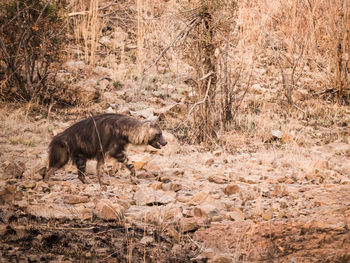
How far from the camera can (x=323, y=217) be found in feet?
11.1

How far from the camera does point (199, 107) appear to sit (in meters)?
6.03

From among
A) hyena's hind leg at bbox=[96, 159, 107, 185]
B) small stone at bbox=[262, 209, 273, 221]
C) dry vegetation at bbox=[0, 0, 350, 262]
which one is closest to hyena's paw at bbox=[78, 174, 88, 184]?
hyena's hind leg at bbox=[96, 159, 107, 185]

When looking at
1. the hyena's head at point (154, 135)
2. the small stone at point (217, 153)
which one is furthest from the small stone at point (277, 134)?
the hyena's head at point (154, 135)

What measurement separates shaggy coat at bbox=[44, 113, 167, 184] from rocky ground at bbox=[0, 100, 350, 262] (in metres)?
0.19

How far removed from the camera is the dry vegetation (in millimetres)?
3232

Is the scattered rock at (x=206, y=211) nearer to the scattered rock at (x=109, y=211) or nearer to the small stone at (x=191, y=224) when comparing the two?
the small stone at (x=191, y=224)

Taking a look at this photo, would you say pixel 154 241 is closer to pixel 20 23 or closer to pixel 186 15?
pixel 186 15

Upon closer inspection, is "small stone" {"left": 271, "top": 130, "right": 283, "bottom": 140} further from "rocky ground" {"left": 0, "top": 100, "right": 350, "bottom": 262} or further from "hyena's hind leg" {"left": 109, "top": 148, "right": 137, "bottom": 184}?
"hyena's hind leg" {"left": 109, "top": 148, "right": 137, "bottom": 184}

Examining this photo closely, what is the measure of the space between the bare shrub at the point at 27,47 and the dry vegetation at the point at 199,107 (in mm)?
22

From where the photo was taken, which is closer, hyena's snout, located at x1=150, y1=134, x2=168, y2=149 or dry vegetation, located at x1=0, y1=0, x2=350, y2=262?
dry vegetation, located at x1=0, y1=0, x2=350, y2=262

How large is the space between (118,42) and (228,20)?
14.8ft

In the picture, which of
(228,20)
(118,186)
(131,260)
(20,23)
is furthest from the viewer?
(20,23)

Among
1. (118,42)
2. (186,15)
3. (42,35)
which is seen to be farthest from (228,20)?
(118,42)

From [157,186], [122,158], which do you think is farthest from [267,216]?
[122,158]
